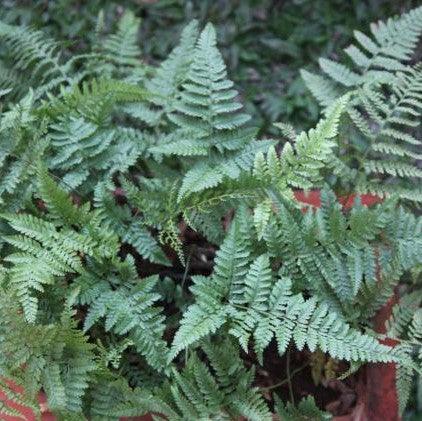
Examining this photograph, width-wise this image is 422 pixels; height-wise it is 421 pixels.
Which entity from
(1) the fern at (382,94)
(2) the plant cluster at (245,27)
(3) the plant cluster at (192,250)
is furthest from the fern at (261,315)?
(2) the plant cluster at (245,27)

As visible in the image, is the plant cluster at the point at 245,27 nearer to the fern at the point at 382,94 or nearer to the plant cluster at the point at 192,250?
the fern at the point at 382,94

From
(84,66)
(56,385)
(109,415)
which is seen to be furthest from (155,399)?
Answer: (84,66)

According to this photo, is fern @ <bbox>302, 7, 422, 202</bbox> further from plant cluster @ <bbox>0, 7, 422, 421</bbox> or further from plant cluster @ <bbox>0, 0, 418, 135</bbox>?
plant cluster @ <bbox>0, 0, 418, 135</bbox>

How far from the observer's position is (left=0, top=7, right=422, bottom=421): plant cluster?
2201 millimetres

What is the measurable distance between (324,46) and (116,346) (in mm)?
1867

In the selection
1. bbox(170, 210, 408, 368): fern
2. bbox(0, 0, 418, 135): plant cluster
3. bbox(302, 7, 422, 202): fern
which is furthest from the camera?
bbox(0, 0, 418, 135): plant cluster

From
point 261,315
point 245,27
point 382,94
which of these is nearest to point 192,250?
point 261,315

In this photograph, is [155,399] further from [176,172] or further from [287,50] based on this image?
[287,50]

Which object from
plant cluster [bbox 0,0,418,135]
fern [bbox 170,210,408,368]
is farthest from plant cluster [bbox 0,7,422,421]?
plant cluster [bbox 0,0,418,135]

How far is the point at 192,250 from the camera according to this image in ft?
8.97

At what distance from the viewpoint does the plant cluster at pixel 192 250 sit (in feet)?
7.22

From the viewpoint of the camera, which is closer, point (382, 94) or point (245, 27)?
point (382, 94)

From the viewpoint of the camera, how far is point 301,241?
234 cm

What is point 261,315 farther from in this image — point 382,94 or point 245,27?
point 245,27
